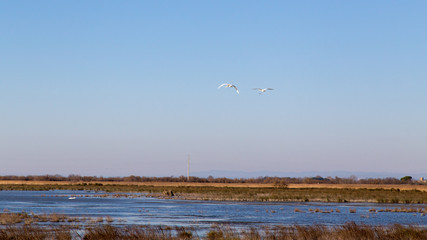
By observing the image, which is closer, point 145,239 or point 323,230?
point 145,239

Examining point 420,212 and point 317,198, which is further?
point 317,198

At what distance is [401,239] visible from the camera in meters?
28.7

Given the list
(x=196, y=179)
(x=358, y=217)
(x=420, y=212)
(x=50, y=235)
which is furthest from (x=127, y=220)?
(x=196, y=179)

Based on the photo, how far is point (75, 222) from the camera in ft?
133

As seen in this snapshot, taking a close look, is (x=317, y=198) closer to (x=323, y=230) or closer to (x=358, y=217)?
(x=358, y=217)

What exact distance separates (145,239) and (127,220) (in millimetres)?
16994

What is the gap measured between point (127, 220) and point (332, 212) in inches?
794

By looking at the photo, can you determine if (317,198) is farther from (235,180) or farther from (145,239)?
(235,180)

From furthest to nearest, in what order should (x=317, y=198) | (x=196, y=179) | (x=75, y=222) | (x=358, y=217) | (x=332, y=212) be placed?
(x=196, y=179)
(x=317, y=198)
(x=332, y=212)
(x=358, y=217)
(x=75, y=222)

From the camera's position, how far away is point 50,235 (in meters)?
28.9

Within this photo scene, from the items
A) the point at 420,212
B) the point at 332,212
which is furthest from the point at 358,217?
the point at 420,212

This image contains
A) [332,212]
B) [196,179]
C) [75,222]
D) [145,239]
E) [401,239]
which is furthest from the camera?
[196,179]

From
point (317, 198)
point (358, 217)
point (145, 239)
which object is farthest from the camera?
point (317, 198)

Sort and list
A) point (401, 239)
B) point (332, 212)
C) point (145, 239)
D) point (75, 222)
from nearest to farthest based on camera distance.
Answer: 1. point (145, 239)
2. point (401, 239)
3. point (75, 222)
4. point (332, 212)
